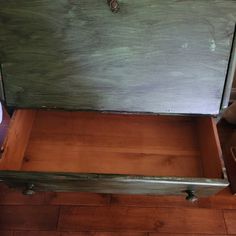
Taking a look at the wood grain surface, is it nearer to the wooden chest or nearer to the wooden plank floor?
the wooden chest

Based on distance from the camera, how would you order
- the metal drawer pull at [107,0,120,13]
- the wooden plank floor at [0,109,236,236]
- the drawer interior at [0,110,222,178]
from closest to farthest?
the metal drawer pull at [107,0,120,13], the drawer interior at [0,110,222,178], the wooden plank floor at [0,109,236,236]

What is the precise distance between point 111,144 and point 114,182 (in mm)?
213

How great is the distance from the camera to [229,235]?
1.01 meters

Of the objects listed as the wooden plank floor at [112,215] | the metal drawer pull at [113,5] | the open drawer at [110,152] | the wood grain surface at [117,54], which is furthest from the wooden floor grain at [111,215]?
the metal drawer pull at [113,5]

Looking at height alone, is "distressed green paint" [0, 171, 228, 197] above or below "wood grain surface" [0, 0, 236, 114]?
below

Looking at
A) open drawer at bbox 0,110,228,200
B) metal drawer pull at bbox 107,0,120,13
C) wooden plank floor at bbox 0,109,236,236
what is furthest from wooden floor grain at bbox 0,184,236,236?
metal drawer pull at bbox 107,0,120,13

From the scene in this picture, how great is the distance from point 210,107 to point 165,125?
8.1 inches

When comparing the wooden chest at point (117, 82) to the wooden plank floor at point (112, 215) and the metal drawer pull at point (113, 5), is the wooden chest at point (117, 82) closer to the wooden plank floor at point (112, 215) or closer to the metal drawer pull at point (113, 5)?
the metal drawer pull at point (113, 5)

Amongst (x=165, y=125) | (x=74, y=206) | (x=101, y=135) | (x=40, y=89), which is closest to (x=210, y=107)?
(x=165, y=125)

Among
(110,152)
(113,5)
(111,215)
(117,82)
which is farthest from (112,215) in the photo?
(113,5)

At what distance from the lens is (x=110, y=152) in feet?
3.11

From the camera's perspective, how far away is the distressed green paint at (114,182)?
2.43ft

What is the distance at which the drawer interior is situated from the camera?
0.90 meters

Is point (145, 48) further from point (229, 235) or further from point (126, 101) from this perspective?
point (229, 235)
